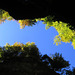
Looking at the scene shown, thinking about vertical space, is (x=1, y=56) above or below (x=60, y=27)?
below

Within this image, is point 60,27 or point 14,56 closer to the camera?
point 14,56

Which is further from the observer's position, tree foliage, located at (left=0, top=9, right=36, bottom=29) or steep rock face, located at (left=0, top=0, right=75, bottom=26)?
tree foliage, located at (left=0, top=9, right=36, bottom=29)

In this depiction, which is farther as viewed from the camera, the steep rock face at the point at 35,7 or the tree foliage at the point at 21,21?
the tree foliage at the point at 21,21

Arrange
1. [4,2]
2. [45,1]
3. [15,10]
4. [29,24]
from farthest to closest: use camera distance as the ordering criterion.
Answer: [29,24] → [15,10] → [4,2] → [45,1]

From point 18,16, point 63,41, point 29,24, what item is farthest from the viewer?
point 63,41

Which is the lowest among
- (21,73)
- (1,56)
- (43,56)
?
(21,73)

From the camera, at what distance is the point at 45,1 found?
638cm

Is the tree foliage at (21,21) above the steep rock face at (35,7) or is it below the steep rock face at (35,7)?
above

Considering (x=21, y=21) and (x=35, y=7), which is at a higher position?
(x=21, y=21)

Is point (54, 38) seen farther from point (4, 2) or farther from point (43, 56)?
point (4, 2)

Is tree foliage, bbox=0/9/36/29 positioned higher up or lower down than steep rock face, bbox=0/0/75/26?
higher up

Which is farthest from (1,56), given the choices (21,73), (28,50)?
(21,73)

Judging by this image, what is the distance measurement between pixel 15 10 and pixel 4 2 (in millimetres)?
1046

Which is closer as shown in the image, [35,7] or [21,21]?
[35,7]
